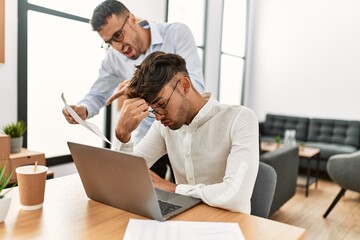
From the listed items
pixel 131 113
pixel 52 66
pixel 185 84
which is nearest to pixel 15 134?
pixel 52 66

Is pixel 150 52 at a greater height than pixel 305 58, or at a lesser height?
lesser

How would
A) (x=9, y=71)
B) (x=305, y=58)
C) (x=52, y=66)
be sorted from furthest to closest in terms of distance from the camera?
(x=305, y=58), (x=52, y=66), (x=9, y=71)

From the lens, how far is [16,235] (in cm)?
A: 87

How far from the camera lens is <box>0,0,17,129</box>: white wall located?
2846mm

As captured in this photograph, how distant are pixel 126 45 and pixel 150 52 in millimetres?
167

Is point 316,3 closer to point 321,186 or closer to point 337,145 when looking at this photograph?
point 337,145

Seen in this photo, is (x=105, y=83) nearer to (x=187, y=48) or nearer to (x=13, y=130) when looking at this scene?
(x=187, y=48)

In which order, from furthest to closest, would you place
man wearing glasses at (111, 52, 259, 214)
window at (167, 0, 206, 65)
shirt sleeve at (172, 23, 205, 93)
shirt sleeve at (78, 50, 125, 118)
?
window at (167, 0, 206, 65)
shirt sleeve at (78, 50, 125, 118)
shirt sleeve at (172, 23, 205, 93)
man wearing glasses at (111, 52, 259, 214)

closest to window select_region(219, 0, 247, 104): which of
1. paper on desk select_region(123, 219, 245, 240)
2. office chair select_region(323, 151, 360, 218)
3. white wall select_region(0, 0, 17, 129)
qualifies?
office chair select_region(323, 151, 360, 218)

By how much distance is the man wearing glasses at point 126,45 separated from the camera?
1.63 m

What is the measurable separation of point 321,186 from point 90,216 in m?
4.11

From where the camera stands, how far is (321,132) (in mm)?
5422

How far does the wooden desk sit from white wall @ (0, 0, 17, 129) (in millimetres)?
1983

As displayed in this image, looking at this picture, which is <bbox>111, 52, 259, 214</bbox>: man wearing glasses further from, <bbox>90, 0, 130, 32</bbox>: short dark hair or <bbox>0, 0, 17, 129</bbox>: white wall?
<bbox>0, 0, 17, 129</bbox>: white wall
